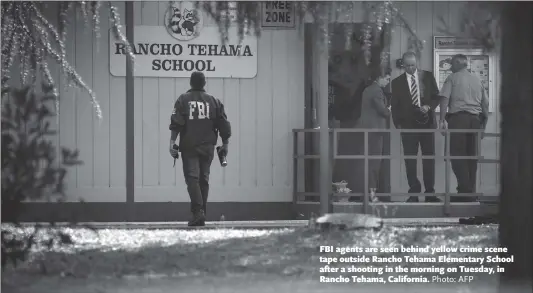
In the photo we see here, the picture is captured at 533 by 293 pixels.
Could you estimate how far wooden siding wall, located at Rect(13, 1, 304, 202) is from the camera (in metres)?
11.9

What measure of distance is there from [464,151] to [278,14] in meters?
2.56

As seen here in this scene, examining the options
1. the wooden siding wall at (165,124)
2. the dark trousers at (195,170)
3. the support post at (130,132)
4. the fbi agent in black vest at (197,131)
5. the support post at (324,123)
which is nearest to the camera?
the fbi agent in black vest at (197,131)

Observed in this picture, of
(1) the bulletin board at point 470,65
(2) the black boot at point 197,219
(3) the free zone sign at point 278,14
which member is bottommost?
(2) the black boot at point 197,219

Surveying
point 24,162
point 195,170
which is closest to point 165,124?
point 195,170

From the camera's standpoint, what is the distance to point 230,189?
12.1 m

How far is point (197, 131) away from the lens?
34.6 ft

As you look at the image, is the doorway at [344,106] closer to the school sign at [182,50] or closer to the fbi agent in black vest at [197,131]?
the school sign at [182,50]

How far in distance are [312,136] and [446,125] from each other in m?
1.49

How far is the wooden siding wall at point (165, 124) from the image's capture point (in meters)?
11.9

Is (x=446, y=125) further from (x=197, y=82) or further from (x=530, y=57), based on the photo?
(x=530, y=57)

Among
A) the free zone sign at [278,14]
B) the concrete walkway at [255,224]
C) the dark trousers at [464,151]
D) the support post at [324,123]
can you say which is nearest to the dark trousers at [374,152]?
the concrete walkway at [255,224]

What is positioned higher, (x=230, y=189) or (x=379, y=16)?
(x=379, y=16)

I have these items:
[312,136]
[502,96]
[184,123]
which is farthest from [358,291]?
[312,136]

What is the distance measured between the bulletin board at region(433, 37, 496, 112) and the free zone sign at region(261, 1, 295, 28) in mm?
1704
